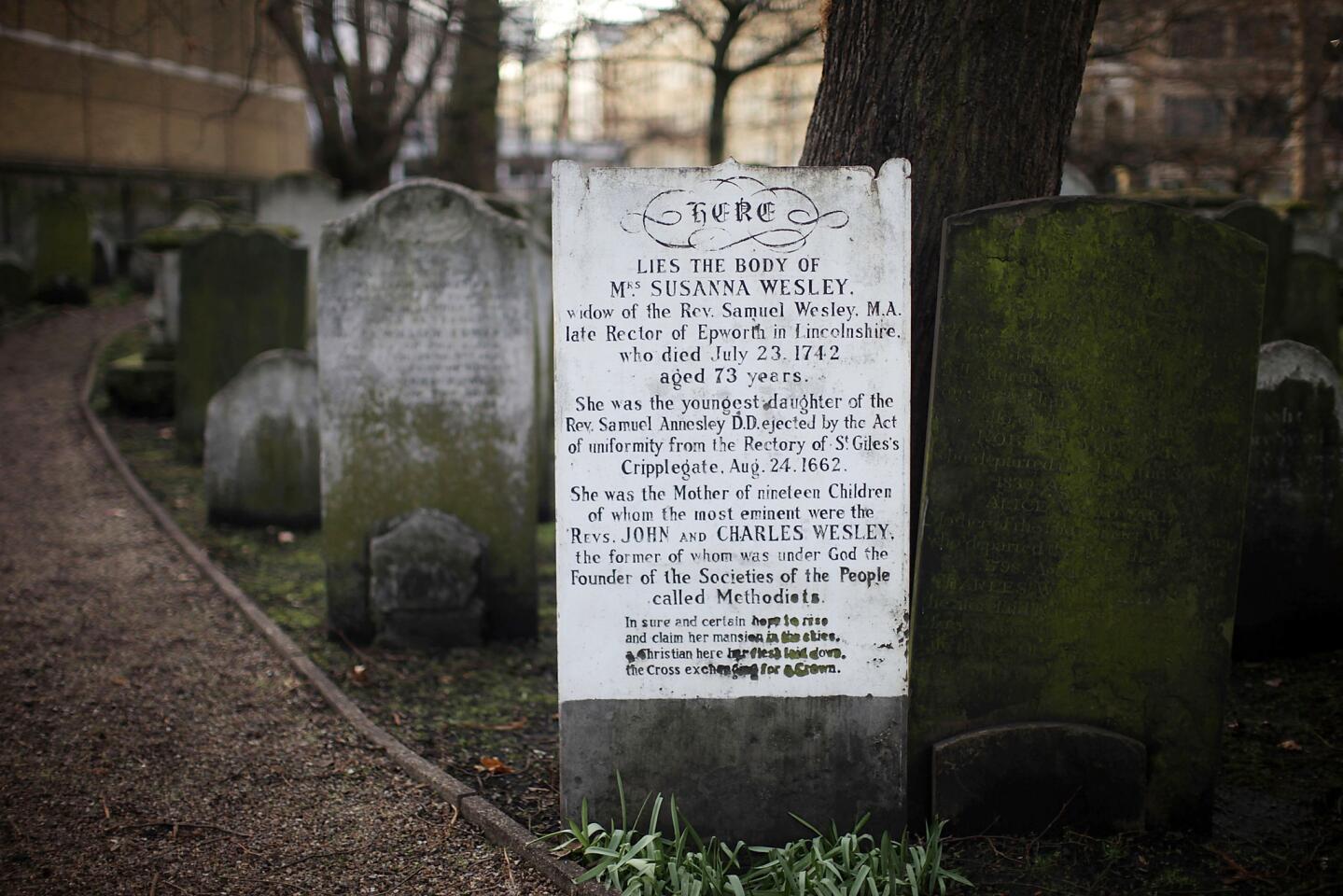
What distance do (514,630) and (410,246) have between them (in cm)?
203

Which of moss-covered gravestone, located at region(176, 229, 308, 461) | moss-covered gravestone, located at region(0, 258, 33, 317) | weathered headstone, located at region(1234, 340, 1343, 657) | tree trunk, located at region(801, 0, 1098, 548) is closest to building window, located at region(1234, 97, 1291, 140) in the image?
weathered headstone, located at region(1234, 340, 1343, 657)

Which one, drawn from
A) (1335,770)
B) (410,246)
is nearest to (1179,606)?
(1335,770)

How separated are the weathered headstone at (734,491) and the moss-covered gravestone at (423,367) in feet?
7.03

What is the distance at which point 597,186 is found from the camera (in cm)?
339

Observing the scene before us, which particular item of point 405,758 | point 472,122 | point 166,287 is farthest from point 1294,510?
point 472,122

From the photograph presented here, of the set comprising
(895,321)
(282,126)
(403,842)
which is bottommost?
(403,842)

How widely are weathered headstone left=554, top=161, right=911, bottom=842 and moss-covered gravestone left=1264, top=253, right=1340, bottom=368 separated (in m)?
7.02

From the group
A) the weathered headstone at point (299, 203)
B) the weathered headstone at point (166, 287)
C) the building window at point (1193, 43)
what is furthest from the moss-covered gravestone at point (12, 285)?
the building window at point (1193, 43)

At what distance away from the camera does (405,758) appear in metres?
4.11

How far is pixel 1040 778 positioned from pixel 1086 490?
934 millimetres

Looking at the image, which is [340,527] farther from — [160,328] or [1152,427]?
[160,328]

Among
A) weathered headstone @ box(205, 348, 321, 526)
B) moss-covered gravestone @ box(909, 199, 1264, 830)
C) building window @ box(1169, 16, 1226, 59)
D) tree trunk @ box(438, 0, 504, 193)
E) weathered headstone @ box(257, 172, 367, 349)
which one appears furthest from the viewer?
building window @ box(1169, 16, 1226, 59)

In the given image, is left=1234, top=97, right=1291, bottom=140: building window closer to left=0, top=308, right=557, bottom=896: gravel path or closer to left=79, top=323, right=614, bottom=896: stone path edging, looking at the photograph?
left=79, top=323, right=614, bottom=896: stone path edging

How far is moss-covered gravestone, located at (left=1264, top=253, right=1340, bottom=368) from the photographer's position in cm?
892
